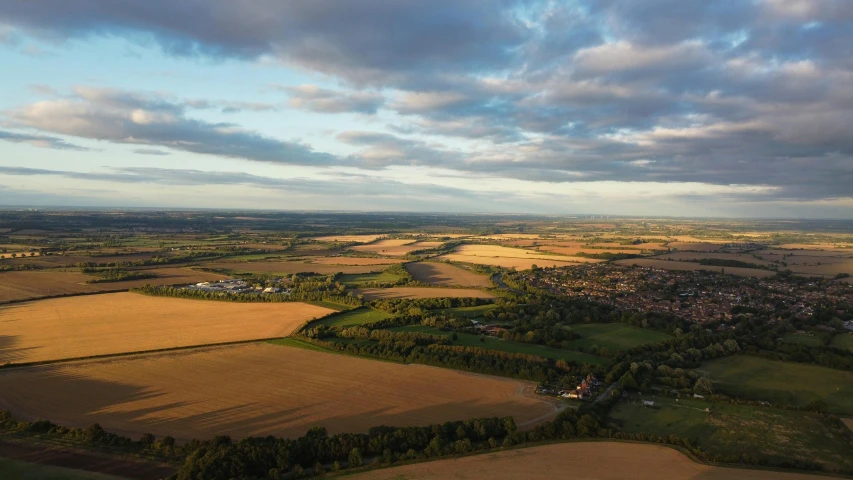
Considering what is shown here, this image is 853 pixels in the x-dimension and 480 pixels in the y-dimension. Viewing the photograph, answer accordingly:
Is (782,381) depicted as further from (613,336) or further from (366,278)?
(366,278)

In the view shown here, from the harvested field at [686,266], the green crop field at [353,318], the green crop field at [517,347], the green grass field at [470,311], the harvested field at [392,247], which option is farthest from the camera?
the harvested field at [392,247]

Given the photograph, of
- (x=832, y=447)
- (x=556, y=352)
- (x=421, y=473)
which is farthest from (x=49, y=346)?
(x=832, y=447)

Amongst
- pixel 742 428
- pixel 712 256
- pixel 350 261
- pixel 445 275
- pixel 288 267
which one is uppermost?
pixel 712 256

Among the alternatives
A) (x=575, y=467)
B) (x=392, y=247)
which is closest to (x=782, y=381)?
(x=575, y=467)

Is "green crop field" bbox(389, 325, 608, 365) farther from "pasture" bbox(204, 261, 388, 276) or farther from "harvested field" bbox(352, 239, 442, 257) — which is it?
"harvested field" bbox(352, 239, 442, 257)

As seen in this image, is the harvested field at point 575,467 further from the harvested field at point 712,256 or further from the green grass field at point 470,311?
the harvested field at point 712,256

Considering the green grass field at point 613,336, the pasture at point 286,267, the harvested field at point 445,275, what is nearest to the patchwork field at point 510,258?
the harvested field at point 445,275
